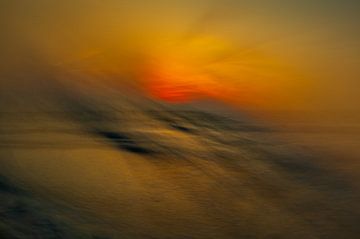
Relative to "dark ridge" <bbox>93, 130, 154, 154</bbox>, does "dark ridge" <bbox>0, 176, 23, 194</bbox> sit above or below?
below

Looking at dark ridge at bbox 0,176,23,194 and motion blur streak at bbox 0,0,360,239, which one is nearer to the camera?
motion blur streak at bbox 0,0,360,239

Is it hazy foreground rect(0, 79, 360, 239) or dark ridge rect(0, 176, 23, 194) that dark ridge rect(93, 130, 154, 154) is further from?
dark ridge rect(0, 176, 23, 194)

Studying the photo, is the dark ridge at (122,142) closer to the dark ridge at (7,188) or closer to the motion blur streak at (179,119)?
the motion blur streak at (179,119)

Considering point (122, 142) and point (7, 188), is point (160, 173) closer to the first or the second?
point (122, 142)

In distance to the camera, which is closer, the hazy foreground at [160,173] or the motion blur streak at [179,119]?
the hazy foreground at [160,173]

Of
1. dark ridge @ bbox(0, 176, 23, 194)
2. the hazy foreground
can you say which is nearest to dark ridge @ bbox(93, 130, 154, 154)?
the hazy foreground

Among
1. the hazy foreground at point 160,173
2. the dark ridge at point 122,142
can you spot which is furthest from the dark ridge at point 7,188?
the dark ridge at point 122,142

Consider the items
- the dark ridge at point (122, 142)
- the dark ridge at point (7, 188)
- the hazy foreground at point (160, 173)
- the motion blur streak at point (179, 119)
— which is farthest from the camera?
the dark ridge at point (122, 142)

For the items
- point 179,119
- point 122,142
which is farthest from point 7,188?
point 179,119

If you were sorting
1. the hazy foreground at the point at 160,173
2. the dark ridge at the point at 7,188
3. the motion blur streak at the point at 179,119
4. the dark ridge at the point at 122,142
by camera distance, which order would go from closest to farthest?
the hazy foreground at the point at 160,173
the motion blur streak at the point at 179,119
the dark ridge at the point at 7,188
the dark ridge at the point at 122,142
